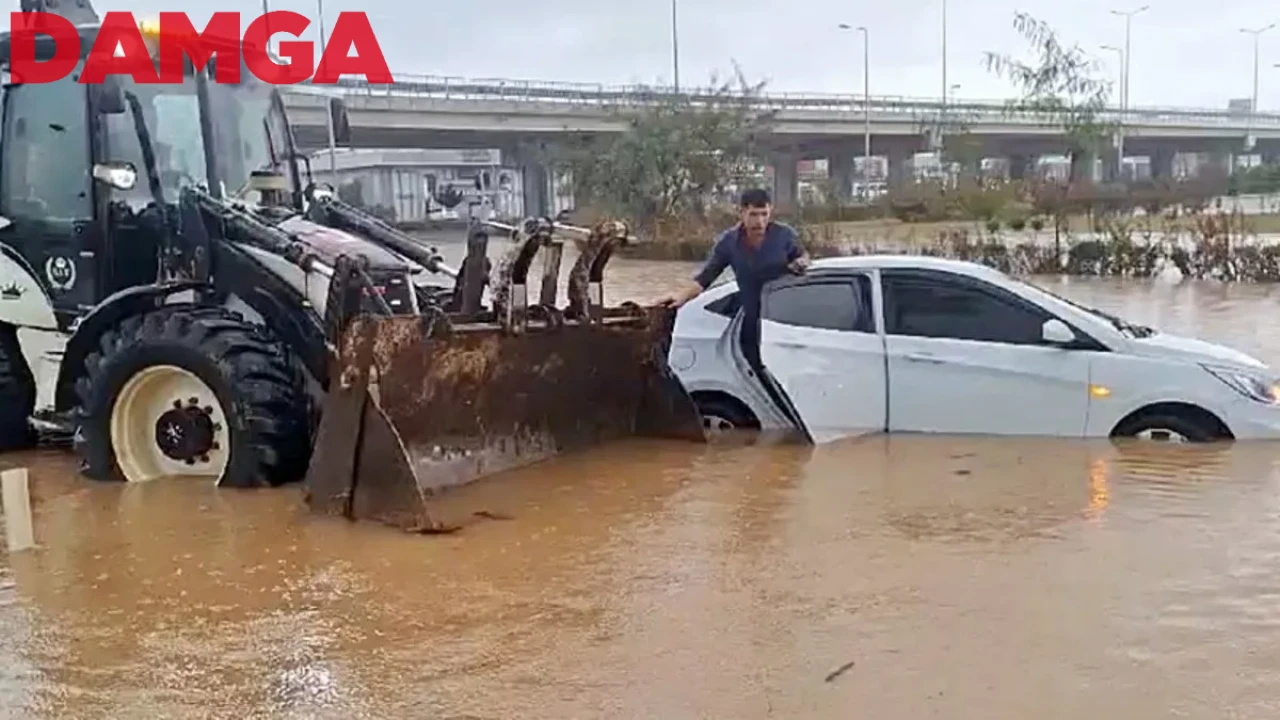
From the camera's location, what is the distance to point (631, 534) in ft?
24.0

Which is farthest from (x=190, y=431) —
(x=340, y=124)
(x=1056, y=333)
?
(x=1056, y=333)

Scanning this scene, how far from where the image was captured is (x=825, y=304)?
9.74m

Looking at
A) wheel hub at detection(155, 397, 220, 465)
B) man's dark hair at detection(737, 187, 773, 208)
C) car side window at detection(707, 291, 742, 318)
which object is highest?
man's dark hair at detection(737, 187, 773, 208)

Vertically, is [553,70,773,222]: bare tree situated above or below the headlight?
above

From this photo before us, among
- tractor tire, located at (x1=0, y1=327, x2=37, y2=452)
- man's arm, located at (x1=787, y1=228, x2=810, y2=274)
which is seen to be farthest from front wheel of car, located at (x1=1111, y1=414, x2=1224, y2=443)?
tractor tire, located at (x1=0, y1=327, x2=37, y2=452)

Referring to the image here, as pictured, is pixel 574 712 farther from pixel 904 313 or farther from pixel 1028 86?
pixel 1028 86

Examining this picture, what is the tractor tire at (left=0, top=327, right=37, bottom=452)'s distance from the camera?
33.5 ft

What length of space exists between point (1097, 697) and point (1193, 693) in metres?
0.32

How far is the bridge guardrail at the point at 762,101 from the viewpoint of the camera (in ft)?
151

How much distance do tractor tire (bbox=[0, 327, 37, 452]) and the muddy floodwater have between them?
1.37m

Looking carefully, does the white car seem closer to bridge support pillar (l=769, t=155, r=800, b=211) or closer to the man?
the man

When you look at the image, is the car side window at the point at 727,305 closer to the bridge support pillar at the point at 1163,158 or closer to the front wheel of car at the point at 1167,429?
the front wheel of car at the point at 1167,429

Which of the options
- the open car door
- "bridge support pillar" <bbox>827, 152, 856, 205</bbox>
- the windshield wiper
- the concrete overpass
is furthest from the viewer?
"bridge support pillar" <bbox>827, 152, 856, 205</bbox>

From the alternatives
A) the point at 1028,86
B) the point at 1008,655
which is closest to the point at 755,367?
the point at 1008,655
